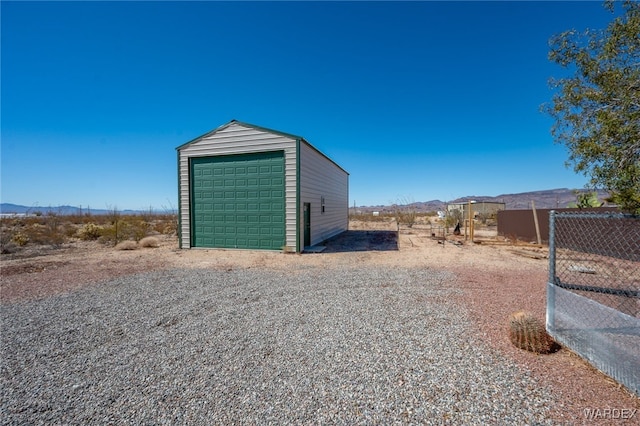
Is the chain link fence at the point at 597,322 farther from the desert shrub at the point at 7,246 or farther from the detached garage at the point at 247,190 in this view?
the desert shrub at the point at 7,246

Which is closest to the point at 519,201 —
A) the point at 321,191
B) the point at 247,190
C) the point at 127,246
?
the point at 321,191

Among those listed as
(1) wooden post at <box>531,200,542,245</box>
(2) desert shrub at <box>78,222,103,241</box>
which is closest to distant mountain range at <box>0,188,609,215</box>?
(1) wooden post at <box>531,200,542,245</box>

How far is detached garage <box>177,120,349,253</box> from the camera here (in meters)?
10.8

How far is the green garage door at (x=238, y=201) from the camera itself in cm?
1098

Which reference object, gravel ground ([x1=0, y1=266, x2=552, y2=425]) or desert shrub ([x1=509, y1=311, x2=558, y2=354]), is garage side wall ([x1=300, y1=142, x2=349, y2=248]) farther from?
desert shrub ([x1=509, y1=311, x2=558, y2=354])

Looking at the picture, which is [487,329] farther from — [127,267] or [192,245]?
[192,245]

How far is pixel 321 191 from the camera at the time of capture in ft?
45.3

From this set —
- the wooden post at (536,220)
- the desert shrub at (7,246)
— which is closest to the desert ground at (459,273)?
the desert shrub at (7,246)

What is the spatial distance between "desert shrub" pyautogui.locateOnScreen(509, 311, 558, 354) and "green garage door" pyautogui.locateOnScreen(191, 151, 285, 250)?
8.48m

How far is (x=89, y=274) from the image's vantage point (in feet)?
24.1

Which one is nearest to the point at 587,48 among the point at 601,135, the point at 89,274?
the point at 601,135

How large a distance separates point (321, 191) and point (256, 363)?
11.2 m

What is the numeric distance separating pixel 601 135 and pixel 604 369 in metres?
2.49

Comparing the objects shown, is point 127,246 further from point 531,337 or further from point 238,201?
point 531,337
